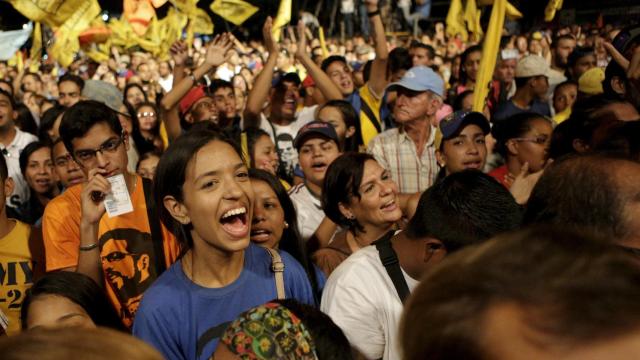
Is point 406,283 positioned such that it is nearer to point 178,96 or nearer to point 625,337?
point 625,337

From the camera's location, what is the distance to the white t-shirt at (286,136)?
577 cm

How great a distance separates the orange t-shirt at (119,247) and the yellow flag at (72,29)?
5.86m

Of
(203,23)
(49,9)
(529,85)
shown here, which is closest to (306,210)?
(529,85)

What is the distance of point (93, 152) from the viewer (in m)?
3.29

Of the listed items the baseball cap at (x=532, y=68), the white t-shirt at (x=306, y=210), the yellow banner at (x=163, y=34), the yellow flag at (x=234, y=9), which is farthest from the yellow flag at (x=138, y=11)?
the white t-shirt at (x=306, y=210)

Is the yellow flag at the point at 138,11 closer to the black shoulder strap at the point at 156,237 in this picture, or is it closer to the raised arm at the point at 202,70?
the raised arm at the point at 202,70

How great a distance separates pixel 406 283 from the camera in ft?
7.39

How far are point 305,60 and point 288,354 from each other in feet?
15.8

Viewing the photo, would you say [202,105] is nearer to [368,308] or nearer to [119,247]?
[119,247]

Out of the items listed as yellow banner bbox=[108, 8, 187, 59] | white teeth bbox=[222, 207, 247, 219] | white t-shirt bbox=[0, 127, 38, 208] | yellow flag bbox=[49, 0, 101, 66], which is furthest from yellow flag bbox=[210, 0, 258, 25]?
white teeth bbox=[222, 207, 247, 219]

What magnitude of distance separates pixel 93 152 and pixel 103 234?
0.49m

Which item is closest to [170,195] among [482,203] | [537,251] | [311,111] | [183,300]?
[183,300]

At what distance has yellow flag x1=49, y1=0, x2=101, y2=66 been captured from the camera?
27.4 feet

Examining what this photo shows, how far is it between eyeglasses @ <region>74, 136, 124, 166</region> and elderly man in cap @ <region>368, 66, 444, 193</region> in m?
2.06
